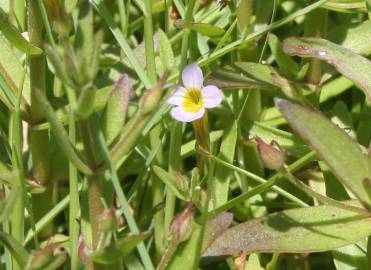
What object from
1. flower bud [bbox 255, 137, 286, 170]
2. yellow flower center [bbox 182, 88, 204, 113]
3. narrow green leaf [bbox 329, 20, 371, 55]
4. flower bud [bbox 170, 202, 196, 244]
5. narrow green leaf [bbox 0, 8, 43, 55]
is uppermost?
narrow green leaf [bbox 0, 8, 43, 55]

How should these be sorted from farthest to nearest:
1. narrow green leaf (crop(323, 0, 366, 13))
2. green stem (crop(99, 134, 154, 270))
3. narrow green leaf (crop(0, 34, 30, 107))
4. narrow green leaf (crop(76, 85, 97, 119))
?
narrow green leaf (crop(323, 0, 366, 13)), narrow green leaf (crop(0, 34, 30, 107)), green stem (crop(99, 134, 154, 270)), narrow green leaf (crop(76, 85, 97, 119))

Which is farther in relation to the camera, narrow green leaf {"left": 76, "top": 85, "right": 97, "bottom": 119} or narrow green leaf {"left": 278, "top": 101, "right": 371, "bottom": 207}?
narrow green leaf {"left": 278, "top": 101, "right": 371, "bottom": 207}

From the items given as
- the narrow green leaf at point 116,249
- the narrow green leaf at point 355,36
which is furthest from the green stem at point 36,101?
the narrow green leaf at point 355,36

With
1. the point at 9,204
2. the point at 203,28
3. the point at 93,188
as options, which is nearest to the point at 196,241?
the point at 93,188

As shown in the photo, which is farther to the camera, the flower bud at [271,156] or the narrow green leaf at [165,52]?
the narrow green leaf at [165,52]

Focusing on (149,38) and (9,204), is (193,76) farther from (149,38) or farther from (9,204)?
(9,204)

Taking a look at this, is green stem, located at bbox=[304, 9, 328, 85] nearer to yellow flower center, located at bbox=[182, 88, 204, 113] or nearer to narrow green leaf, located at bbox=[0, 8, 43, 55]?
yellow flower center, located at bbox=[182, 88, 204, 113]

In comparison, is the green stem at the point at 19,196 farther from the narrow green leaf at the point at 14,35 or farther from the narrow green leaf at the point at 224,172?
the narrow green leaf at the point at 224,172

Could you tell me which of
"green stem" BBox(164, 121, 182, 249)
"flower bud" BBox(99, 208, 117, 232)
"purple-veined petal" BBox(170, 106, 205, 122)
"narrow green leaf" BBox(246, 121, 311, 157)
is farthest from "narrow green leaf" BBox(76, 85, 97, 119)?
"narrow green leaf" BBox(246, 121, 311, 157)
